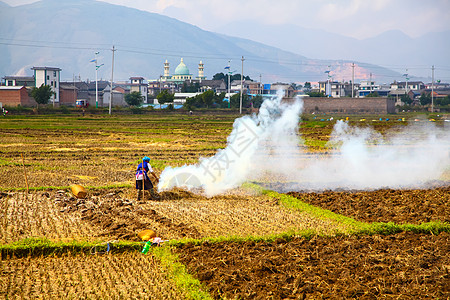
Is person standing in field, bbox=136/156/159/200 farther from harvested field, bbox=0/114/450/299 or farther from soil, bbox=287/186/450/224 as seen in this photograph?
soil, bbox=287/186/450/224

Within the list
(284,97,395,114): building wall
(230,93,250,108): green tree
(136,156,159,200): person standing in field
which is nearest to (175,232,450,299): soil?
(136,156,159,200): person standing in field

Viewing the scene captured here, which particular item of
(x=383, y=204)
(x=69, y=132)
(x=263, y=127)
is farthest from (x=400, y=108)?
(x=383, y=204)

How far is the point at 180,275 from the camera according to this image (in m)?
12.4

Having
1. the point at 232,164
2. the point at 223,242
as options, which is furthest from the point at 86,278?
the point at 232,164

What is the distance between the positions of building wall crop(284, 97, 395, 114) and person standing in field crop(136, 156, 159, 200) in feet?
296

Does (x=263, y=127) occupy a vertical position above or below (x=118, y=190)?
above

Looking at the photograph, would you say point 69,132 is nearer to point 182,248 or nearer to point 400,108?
point 182,248

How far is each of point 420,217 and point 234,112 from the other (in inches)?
3284

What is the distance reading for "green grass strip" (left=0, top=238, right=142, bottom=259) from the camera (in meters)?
14.0

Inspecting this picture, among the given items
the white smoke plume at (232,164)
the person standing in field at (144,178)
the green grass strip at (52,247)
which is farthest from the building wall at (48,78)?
the green grass strip at (52,247)

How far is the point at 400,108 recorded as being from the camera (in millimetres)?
127375

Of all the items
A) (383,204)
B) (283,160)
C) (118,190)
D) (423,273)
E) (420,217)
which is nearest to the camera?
(423,273)

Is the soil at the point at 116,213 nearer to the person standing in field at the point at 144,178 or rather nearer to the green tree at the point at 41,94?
the person standing in field at the point at 144,178

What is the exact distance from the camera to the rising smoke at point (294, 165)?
24531mm
